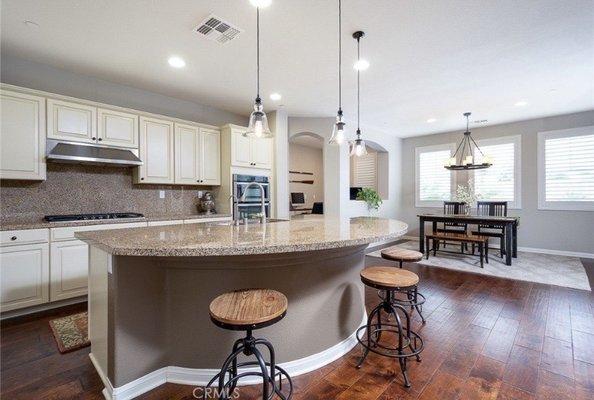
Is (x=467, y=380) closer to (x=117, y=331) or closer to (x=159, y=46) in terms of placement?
(x=117, y=331)

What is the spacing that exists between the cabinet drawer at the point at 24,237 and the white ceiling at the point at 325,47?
1863mm

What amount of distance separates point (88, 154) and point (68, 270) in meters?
1.30

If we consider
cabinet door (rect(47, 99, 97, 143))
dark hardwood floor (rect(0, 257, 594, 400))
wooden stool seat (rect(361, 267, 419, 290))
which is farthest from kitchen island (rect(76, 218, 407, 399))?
cabinet door (rect(47, 99, 97, 143))

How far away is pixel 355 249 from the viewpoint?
208 cm

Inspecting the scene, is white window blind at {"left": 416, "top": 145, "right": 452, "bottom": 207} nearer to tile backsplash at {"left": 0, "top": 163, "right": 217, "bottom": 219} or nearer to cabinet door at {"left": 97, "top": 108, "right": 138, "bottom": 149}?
tile backsplash at {"left": 0, "top": 163, "right": 217, "bottom": 219}

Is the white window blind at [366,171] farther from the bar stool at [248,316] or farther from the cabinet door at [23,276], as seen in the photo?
the cabinet door at [23,276]

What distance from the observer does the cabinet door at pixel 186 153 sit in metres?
3.91

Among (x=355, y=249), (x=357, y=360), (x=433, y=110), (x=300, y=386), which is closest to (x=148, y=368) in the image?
(x=300, y=386)

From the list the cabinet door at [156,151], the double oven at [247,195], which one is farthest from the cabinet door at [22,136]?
the double oven at [247,195]

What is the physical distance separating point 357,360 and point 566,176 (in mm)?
5884

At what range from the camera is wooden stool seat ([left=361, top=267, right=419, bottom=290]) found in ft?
5.85

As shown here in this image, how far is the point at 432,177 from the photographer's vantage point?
669cm

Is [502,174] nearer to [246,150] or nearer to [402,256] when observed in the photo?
[402,256]

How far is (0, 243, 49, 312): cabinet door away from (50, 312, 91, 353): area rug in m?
0.35
